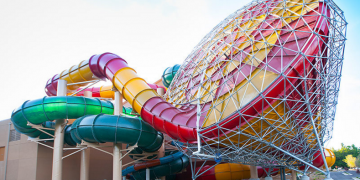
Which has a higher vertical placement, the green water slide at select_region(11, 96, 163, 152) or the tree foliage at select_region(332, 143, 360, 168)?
the green water slide at select_region(11, 96, 163, 152)

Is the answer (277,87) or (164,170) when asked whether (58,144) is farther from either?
(277,87)

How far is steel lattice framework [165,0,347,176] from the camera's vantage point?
55.2ft

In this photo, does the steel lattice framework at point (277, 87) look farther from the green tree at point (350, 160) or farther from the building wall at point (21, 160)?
the green tree at point (350, 160)

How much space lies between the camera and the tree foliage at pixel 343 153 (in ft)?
264

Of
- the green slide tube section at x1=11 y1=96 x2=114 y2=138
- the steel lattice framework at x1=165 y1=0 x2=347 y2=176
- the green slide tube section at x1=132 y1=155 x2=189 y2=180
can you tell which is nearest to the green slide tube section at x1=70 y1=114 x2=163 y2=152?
the green slide tube section at x1=11 y1=96 x2=114 y2=138

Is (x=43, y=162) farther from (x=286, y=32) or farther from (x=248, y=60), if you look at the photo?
(x=286, y=32)

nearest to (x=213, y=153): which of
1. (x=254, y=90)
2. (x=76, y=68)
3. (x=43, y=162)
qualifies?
(x=254, y=90)

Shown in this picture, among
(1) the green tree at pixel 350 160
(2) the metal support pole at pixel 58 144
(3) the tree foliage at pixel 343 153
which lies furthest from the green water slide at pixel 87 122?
(1) the green tree at pixel 350 160

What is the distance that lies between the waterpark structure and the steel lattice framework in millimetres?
72

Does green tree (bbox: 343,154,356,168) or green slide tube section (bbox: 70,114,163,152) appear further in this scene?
green tree (bbox: 343,154,356,168)

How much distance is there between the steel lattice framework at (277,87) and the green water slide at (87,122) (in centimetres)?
532

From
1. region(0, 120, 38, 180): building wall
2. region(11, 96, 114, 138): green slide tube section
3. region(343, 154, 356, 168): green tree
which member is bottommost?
region(343, 154, 356, 168): green tree

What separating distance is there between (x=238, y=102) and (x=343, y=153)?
8747 cm

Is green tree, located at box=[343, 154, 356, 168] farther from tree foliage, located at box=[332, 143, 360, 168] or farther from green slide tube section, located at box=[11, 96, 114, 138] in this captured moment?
green slide tube section, located at box=[11, 96, 114, 138]
